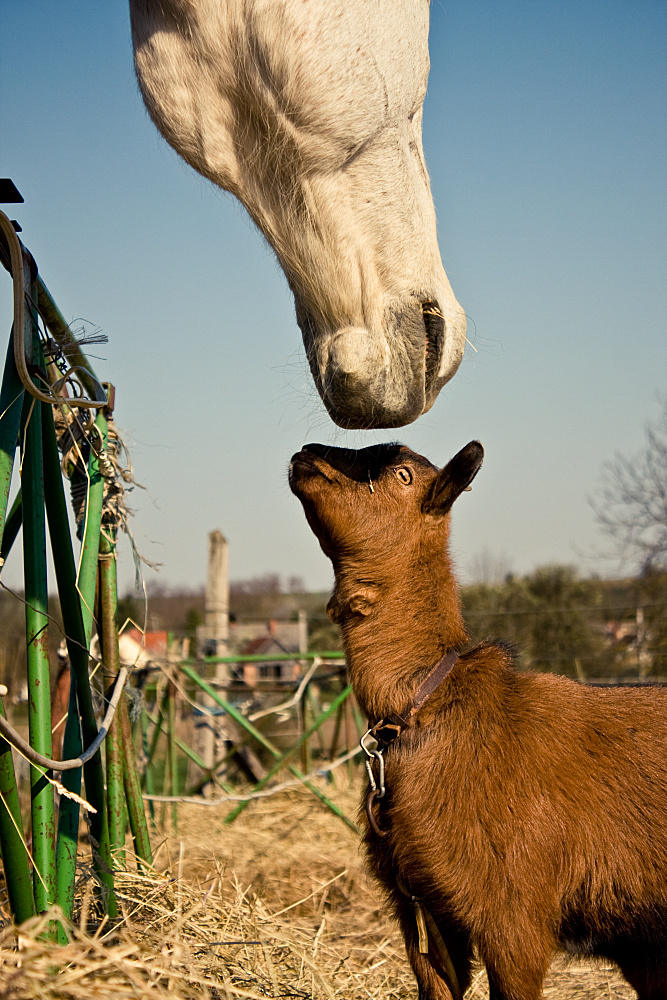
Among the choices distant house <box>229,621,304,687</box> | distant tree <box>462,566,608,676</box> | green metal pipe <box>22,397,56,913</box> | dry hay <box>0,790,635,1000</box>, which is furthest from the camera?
distant tree <box>462,566,608,676</box>

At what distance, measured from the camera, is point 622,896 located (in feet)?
6.89

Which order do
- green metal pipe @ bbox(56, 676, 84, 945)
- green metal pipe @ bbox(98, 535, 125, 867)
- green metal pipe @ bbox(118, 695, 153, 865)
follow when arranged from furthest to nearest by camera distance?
green metal pipe @ bbox(118, 695, 153, 865) < green metal pipe @ bbox(98, 535, 125, 867) < green metal pipe @ bbox(56, 676, 84, 945)

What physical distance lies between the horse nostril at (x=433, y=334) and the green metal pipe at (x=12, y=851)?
137cm

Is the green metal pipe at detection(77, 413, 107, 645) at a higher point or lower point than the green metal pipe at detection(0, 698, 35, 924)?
higher

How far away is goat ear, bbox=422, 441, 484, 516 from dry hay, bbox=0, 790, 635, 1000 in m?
1.26

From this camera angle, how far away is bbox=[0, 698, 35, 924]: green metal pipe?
6.50ft

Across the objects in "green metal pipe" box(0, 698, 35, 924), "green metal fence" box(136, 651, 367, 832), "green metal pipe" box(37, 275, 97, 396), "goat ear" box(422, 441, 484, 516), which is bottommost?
"green metal fence" box(136, 651, 367, 832)

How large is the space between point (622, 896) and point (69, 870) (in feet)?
4.98

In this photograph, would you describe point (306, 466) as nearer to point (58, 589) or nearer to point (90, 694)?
point (58, 589)

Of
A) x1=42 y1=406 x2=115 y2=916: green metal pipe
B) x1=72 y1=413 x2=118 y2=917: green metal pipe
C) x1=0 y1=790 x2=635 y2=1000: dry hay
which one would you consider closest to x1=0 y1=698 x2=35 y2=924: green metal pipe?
x1=0 y1=790 x2=635 y2=1000: dry hay

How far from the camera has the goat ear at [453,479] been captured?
7.43ft

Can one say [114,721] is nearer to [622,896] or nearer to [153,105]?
[622,896]

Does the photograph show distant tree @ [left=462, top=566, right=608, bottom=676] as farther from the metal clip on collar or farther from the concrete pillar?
the metal clip on collar

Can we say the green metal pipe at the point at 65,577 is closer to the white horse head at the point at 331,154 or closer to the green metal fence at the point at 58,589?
the green metal fence at the point at 58,589
